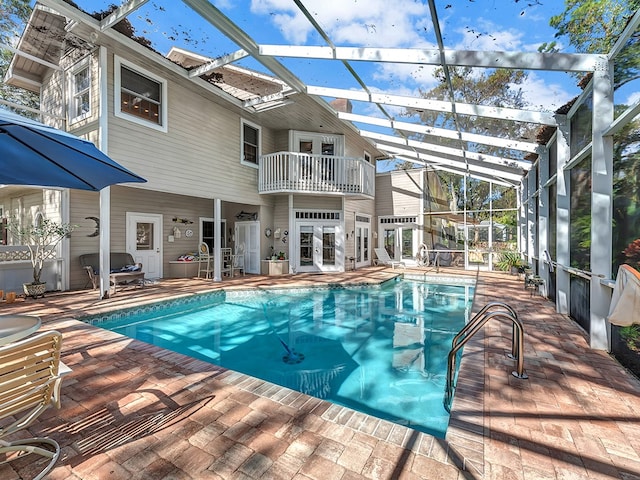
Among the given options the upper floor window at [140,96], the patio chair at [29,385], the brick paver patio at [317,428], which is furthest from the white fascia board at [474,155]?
the patio chair at [29,385]

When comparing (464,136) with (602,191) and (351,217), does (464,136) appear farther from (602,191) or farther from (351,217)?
(351,217)

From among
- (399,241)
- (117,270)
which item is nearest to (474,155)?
(399,241)

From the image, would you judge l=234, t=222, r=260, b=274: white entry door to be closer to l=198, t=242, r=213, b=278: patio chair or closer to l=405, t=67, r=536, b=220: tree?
l=198, t=242, r=213, b=278: patio chair

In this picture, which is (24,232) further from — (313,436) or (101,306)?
(313,436)

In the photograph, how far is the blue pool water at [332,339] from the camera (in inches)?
143

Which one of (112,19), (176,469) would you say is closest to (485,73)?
(112,19)

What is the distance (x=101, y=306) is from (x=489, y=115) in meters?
8.24

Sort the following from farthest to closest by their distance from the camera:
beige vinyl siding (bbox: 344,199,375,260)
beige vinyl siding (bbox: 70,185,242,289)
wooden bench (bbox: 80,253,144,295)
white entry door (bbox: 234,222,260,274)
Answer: beige vinyl siding (bbox: 344,199,375,260) < white entry door (bbox: 234,222,260,274) < beige vinyl siding (bbox: 70,185,242,289) < wooden bench (bbox: 80,253,144,295)

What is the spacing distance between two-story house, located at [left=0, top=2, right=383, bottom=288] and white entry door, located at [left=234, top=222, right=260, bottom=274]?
5 centimetres

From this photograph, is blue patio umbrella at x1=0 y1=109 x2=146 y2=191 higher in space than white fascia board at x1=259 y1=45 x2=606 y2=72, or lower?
lower

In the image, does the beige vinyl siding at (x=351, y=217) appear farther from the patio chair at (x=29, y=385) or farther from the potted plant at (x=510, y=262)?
the patio chair at (x=29, y=385)

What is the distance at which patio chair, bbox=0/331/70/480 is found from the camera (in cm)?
165

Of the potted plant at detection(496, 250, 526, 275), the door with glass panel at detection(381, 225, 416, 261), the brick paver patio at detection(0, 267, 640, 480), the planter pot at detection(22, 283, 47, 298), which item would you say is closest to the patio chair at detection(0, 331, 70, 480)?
the brick paver patio at detection(0, 267, 640, 480)

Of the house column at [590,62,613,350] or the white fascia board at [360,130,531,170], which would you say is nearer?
the house column at [590,62,613,350]
